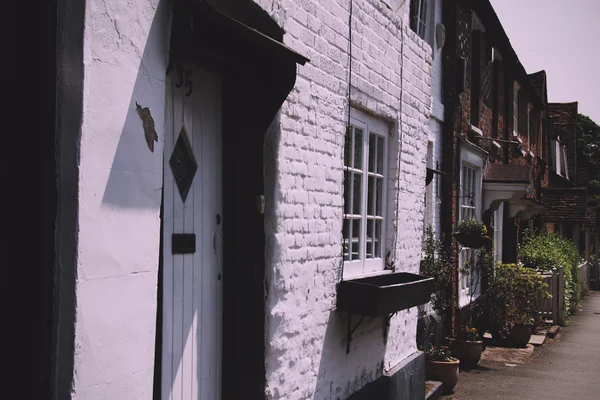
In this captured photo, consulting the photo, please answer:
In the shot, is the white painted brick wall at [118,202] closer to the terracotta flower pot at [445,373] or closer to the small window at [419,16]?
the terracotta flower pot at [445,373]

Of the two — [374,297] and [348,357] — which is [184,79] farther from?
[348,357]

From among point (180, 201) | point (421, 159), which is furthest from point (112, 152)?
point (421, 159)

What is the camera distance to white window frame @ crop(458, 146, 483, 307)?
11.2m

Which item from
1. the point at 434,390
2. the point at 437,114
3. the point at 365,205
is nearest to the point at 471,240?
the point at 437,114

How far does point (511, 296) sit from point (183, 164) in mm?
8802

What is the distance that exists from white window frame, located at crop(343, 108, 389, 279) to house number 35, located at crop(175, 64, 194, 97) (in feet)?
6.59

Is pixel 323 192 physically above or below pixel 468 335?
above

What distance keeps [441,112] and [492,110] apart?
4.19m

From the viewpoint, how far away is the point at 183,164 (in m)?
3.91

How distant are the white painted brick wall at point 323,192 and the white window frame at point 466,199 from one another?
4614 millimetres

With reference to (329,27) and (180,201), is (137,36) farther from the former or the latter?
(329,27)

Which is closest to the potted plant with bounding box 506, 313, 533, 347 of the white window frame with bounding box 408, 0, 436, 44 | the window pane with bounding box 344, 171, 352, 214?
the white window frame with bounding box 408, 0, 436, 44

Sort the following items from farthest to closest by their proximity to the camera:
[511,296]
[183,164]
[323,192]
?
[511,296] → [323,192] → [183,164]

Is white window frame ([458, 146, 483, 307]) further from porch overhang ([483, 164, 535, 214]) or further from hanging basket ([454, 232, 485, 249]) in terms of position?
hanging basket ([454, 232, 485, 249])
